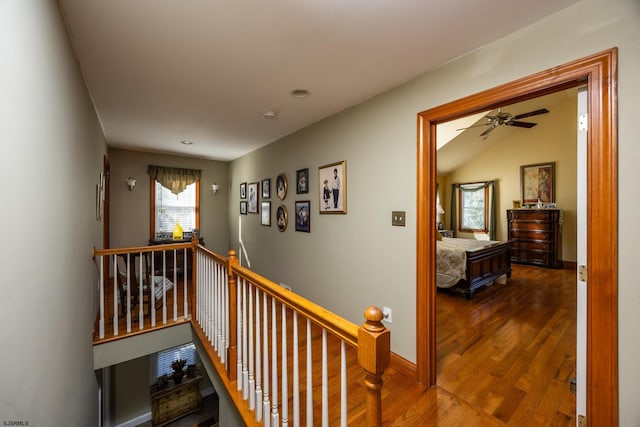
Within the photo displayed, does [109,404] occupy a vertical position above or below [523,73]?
below

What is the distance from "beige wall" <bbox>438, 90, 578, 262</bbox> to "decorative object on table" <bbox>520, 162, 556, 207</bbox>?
0.10m

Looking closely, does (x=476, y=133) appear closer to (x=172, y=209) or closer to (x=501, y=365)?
(x=501, y=365)

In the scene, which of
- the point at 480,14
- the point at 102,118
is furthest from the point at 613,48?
the point at 102,118

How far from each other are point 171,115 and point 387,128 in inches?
93.8

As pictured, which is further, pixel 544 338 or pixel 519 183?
pixel 519 183

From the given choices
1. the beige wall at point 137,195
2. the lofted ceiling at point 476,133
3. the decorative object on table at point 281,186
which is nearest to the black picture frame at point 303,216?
the decorative object on table at point 281,186

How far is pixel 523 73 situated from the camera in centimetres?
156

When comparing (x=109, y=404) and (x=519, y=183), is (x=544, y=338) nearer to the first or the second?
(x=519, y=183)

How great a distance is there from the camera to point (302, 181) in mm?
3475

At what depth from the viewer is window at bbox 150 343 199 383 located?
516cm

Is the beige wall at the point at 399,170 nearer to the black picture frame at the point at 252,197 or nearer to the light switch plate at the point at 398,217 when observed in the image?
the light switch plate at the point at 398,217

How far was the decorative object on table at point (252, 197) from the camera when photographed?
4633 mm

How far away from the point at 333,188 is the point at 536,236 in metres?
5.54

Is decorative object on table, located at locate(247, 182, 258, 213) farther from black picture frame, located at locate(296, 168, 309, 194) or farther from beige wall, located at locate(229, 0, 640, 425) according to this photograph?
black picture frame, located at locate(296, 168, 309, 194)
